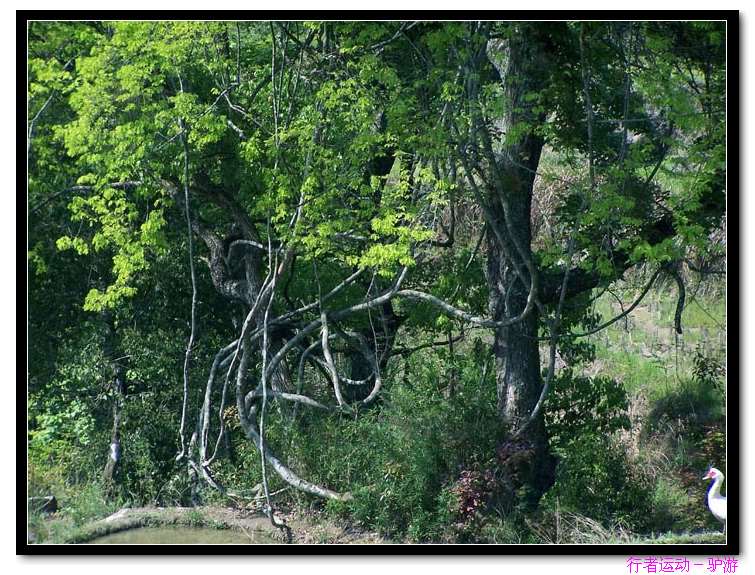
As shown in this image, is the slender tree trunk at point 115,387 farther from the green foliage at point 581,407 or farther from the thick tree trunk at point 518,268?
the green foliage at point 581,407

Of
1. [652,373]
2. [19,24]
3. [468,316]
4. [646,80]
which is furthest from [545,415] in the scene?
[19,24]

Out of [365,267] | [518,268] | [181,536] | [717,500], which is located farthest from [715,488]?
[181,536]

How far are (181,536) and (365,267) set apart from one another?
2.69 meters

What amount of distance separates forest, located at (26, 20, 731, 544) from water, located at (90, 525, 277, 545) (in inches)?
5.2

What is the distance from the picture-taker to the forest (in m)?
8.01

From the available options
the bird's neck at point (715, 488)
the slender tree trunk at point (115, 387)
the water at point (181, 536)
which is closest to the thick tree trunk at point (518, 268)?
the bird's neck at point (715, 488)

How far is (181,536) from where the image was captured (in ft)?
24.9

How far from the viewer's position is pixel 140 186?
9.38m

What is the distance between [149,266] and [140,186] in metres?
0.96

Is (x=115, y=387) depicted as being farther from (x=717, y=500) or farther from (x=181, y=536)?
(x=717, y=500)

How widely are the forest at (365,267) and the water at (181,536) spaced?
0.43 ft

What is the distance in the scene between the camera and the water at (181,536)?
7328 mm

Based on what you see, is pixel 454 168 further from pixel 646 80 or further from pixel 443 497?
pixel 443 497

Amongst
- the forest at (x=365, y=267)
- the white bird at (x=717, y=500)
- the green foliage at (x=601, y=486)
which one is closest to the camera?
the white bird at (x=717, y=500)
